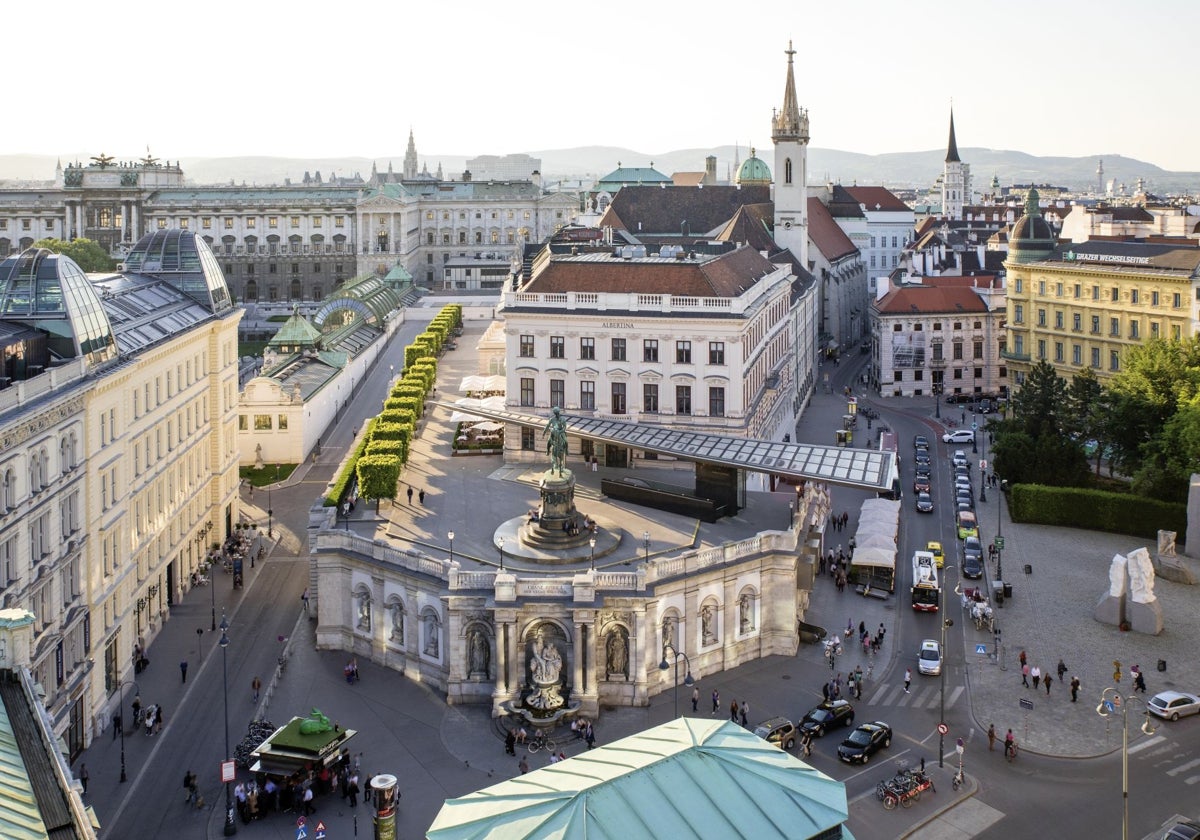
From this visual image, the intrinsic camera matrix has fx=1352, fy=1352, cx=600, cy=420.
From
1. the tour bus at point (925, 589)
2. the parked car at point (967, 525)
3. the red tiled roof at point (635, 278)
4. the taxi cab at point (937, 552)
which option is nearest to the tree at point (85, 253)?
the red tiled roof at point (635, 278)

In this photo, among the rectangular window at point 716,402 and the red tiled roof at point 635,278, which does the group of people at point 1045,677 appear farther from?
the red tiled roof at point 635,278

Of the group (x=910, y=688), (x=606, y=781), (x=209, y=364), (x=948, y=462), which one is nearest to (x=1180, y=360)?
(x=948, y=462)

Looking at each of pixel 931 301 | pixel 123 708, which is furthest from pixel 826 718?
pixel 931 301

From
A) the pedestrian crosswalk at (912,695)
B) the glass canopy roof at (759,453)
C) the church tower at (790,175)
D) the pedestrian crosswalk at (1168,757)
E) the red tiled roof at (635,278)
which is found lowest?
the pedestrian crosswalk at (1168,757)

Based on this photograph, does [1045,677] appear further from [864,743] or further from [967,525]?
[967,525]

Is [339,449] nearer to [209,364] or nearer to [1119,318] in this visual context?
[209,364]

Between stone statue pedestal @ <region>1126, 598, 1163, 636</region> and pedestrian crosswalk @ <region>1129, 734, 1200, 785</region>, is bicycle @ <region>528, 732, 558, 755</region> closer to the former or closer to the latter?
pedestrian crosswalk @ <region>1129, 734, 1200, 785</region>
